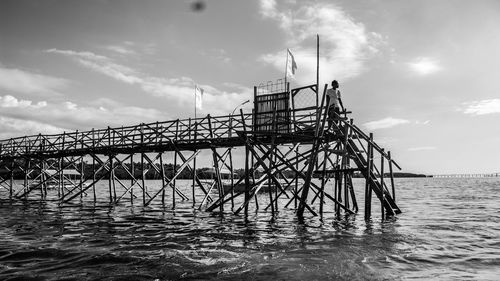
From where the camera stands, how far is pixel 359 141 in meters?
16.5

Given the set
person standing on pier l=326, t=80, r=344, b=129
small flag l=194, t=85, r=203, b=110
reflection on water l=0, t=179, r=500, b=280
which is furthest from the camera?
small flag l=194, t=85, r=203, b=110

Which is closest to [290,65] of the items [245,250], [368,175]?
[368,175]

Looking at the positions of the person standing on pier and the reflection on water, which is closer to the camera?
the reflection on water

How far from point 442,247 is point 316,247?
3.85m

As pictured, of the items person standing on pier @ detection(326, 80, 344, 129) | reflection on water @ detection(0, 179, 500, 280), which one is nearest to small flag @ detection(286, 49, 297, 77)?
person standing on pier @ detection(326, 80, 344, 129)

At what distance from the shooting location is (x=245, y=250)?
32.7 feet

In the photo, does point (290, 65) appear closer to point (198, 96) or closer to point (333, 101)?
point (333, 101)

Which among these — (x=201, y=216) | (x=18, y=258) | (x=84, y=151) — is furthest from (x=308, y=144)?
(x=84, y=151)

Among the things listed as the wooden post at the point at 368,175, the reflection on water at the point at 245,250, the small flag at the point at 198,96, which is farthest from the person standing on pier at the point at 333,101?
the small flag at the point at 198,96

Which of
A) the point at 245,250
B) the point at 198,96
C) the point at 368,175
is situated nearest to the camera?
the point at 245,250

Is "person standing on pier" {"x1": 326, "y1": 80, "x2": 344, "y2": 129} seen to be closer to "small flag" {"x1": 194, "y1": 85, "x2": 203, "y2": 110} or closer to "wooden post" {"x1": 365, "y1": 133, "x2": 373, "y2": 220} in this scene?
"wooden post" {"x1": 365, "y1": 133, "x2": 373, "y2": 220}

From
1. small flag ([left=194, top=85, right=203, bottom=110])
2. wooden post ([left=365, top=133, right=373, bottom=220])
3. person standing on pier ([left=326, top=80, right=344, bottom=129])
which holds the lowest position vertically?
wooden post ([left=365, top=133, right=373, bottom=220])

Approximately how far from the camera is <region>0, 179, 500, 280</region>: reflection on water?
7.74m

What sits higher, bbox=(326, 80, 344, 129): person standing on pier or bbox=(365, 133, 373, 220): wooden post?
bbox=(326, 80, 344, 129): person standing on pier
